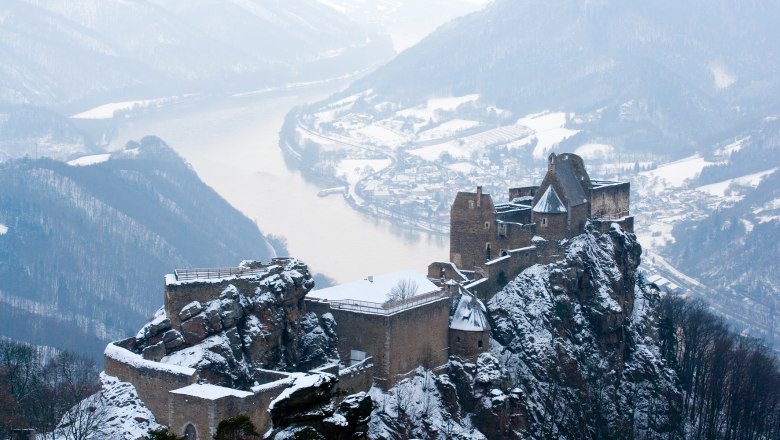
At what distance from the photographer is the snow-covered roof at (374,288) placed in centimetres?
7344

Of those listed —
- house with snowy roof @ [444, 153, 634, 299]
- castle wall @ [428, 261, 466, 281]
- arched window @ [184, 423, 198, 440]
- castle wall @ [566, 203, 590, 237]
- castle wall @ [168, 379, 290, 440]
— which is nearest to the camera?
castle wall @ [168, 379, 290, 440]

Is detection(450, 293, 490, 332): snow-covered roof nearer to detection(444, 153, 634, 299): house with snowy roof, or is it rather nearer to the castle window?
detection(444, 153, 634, 299): house with snowy roof

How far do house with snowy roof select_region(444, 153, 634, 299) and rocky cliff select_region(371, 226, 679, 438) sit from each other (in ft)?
3.10

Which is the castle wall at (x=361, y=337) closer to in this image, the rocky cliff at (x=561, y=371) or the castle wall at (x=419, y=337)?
the castle wall at (x=419, y=337)

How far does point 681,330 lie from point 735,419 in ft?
35.2

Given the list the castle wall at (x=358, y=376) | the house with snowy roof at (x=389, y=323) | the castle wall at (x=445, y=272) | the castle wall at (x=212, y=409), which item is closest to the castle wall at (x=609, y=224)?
the castle wall at (x=445, y=272)

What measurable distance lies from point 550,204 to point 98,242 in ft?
290

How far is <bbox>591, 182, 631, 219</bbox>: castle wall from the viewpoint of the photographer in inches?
3568

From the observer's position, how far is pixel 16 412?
64375mm

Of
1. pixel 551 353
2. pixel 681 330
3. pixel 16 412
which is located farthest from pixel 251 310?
pixel 681 330

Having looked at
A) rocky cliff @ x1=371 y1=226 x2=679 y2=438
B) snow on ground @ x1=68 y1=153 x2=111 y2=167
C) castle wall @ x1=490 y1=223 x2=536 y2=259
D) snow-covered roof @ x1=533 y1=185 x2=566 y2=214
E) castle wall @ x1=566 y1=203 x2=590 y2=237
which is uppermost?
snow on ground @ x1=68 y1=153 x2=111 y2=167

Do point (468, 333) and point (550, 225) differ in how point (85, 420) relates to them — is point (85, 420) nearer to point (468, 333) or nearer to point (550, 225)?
point (468, 333)

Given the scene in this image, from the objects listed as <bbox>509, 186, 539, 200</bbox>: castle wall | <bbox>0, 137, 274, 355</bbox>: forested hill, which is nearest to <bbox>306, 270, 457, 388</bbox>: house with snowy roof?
<bbox>509, 186, 539, 200</bbox>: castle wall

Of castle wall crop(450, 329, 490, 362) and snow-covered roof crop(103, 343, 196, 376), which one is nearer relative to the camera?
snow-covered roof crop(103, 343, 196, 376)
